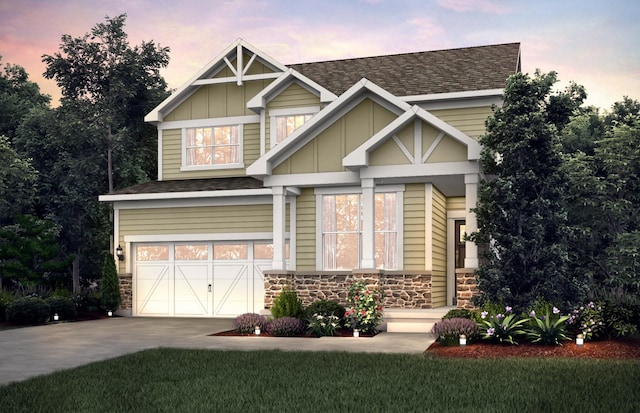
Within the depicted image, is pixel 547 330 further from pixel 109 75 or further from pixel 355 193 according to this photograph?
pixel 109 75

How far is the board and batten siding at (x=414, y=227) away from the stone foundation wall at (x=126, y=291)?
10.1 meters

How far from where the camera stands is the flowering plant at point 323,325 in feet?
57.0

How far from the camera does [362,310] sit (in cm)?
1736

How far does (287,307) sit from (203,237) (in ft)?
21.4

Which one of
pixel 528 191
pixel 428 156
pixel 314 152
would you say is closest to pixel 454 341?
pixel 528 191

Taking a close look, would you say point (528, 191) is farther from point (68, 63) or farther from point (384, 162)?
point (68, 63)

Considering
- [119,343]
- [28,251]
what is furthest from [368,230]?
[28,251]

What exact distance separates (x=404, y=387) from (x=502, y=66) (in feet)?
53.2

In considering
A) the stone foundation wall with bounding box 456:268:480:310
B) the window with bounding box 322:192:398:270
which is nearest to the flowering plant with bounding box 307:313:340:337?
the window with bounding box 322:192:398:270

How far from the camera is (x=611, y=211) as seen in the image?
25781mm

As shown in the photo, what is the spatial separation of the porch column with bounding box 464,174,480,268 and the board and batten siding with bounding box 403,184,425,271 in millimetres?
1751

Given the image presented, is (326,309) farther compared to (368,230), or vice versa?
(368,230)

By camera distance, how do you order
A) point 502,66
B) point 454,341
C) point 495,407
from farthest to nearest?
point 502,66 < point 454,341 < point 495,407

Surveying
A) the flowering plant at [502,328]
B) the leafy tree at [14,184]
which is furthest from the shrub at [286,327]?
the leafy tree at [14,184]
